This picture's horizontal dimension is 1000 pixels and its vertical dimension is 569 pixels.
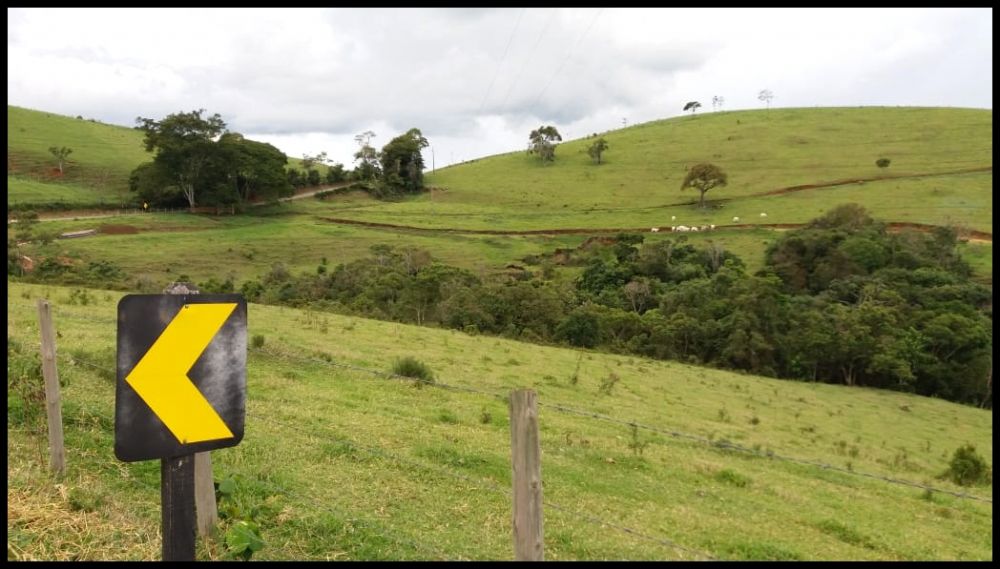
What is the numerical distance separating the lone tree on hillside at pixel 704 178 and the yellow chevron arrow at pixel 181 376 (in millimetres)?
77488

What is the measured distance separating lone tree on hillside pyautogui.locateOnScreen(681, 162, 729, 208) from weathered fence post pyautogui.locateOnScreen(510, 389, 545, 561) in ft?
251

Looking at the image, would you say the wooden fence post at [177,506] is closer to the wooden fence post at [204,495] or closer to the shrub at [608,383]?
the wooden fence post at [204,495]

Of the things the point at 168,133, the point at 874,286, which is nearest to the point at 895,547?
the point at 874,286

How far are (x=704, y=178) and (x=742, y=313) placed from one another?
4172cm

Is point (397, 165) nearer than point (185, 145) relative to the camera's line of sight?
No

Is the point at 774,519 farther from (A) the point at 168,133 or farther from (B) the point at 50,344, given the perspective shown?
(A) the point at 168,133

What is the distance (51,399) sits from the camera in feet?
21.2

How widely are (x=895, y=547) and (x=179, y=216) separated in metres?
69.2

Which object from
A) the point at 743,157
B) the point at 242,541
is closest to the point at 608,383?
the point at 242,541

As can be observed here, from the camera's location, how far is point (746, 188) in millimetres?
82062

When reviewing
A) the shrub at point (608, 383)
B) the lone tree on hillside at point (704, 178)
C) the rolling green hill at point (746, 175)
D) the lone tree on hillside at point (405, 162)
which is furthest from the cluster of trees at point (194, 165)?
the shrub at point (608, 383)

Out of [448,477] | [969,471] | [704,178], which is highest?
[704,178]

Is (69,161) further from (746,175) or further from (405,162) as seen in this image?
(746,175)

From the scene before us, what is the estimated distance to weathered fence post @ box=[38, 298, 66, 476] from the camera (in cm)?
638
